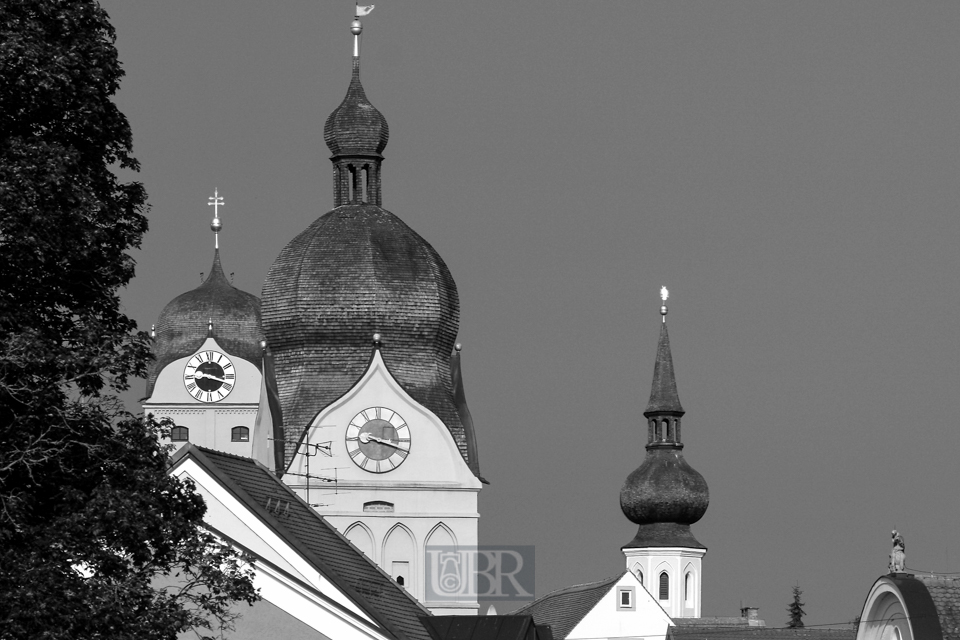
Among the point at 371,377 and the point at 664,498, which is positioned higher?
the point at 664,498

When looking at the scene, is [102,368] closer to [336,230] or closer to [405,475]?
[405,475]

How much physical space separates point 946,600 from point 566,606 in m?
53.7

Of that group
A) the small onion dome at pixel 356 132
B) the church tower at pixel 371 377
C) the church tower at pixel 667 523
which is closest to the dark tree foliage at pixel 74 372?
the church tower at pixel 371 377

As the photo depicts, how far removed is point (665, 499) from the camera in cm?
11681

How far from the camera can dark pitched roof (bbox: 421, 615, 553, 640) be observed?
123 feet

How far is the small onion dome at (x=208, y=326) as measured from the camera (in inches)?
3359

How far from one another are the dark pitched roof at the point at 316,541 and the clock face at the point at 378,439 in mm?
28890

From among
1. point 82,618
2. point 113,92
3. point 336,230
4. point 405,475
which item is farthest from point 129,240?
point 336,230

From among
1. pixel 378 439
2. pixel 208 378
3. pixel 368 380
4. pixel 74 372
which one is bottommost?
pixel 74 372

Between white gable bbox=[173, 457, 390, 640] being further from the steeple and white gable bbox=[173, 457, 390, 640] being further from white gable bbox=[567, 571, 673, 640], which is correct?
white gable bbox=[567, 571, 673, 640]

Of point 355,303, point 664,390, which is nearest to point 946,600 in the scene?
point 355,303

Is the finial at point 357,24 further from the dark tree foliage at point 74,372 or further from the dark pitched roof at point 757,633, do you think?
the dark tree foliage at point 74,372

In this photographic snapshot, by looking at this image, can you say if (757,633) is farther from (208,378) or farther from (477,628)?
(477,628)

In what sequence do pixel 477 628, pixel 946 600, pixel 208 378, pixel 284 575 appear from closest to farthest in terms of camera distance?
pixel 284 575 < pixel 946 600 < pixel 477 628 < pixel 208 378
